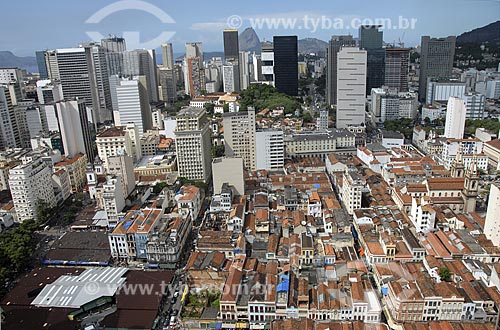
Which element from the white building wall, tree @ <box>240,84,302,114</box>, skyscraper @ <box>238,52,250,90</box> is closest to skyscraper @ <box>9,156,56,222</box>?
the white building wall

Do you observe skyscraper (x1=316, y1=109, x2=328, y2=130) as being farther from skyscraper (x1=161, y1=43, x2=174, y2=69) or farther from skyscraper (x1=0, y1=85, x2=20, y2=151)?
skyscraper (x1=161, y1=43, x2=174, y2=69)

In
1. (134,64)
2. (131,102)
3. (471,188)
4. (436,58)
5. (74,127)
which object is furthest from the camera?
(436,58)

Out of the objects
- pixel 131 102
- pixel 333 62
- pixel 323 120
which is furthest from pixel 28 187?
pixel 333 62

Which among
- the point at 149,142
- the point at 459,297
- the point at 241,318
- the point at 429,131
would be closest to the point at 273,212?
the point at 241,318

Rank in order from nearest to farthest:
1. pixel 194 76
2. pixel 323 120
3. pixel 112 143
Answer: pixel 112 143
pixel 323 120
pixel 194 76

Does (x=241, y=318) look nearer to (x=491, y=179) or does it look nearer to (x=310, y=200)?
(x=310, y=200)

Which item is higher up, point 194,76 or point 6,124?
point 194,76

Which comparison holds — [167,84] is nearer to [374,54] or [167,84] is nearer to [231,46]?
[231,46]
